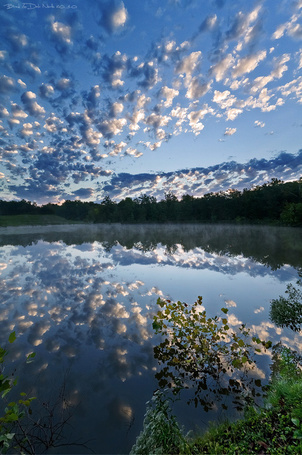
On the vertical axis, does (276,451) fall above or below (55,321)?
above

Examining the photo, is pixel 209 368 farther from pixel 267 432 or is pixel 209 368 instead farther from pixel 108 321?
pixel 108 321

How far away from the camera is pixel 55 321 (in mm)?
11242

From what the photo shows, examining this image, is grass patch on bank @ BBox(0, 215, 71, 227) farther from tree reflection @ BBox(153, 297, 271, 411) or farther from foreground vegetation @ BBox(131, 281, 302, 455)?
foreground vegetation @ BBox(131, 281, 302, 455)

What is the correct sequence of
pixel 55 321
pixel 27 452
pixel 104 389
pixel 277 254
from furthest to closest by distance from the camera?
pixel 277 254, pixel 55 321, pixel 104 389, pixel 27 452

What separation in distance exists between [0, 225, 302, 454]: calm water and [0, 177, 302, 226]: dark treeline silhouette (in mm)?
98942

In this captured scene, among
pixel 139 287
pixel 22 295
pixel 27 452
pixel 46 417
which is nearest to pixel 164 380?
pixel 46 417

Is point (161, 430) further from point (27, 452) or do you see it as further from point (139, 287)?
point (139, 287)

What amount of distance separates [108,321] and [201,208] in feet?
498

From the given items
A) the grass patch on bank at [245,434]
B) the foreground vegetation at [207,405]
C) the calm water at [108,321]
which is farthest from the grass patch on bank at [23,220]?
the grass patch on bank at [245,434]

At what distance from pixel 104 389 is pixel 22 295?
11127mm

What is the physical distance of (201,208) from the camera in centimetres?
15638

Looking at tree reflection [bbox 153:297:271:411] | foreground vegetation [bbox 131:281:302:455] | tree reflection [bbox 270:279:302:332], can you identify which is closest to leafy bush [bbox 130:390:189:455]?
foreground vegetation [bbox 131:281:302:455]

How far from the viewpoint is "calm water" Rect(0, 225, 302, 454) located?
580 cm

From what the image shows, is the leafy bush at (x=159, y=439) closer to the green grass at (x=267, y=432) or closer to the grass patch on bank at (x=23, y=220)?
the green grass at (x=267, y=432)
